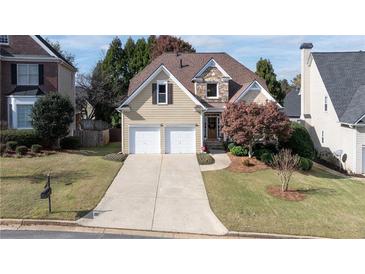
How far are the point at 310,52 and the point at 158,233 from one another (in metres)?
21.7

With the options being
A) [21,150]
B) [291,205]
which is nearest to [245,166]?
[291,205]

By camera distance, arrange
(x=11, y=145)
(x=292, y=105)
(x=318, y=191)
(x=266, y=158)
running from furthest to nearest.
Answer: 1. (x=292, y=105)
2. (x=11, y=145)
3. (x=266, y=158)
4. (x=318, y=191)

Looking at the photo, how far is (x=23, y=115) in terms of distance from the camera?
2433cm

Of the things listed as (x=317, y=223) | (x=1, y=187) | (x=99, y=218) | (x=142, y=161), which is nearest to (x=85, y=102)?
(x=142, y=161)

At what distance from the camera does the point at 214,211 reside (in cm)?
1352

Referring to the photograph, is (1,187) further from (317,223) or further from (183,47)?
(183,47)

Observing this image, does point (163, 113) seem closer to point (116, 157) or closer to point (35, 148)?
point (116, 157)

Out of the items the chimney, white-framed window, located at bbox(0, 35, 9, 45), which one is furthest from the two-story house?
the chimney

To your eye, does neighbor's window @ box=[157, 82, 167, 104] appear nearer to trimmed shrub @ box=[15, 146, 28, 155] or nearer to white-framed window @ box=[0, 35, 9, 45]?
trimmed shrub @ box=[15, 146, 28, 155]

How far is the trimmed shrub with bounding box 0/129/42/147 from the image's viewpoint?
2158 centimetres

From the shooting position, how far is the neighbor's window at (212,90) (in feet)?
83.7

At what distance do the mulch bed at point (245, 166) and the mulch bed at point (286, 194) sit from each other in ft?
9.85

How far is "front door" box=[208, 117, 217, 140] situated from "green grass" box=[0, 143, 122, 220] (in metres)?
8.33

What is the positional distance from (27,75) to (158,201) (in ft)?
52.4
